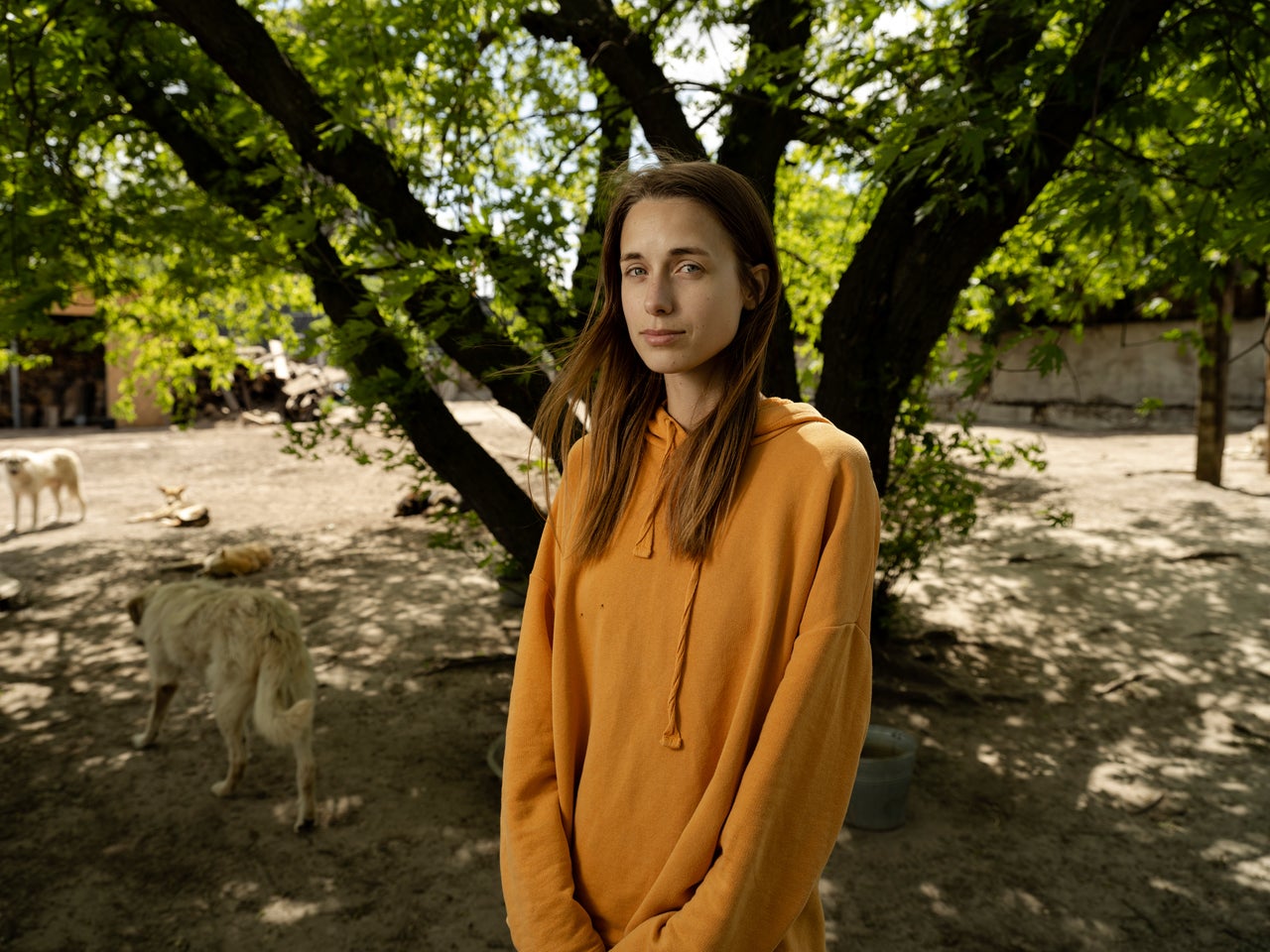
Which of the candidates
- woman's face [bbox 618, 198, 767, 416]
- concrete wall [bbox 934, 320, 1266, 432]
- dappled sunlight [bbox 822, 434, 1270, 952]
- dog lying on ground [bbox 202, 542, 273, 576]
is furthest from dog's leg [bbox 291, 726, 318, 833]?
concrete wall [bbox 934, 320, 1266, 432]

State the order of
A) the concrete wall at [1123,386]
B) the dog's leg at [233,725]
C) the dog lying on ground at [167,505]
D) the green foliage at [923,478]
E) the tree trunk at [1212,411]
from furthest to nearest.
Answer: the concrete wall at [1123,386]
the dog lying on ground at [167,505]
the tree trunk at [1212,411]
the green foliage at [923,478]
the dog's leg at [233,725]

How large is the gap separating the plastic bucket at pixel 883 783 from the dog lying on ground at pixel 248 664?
8.61 feet

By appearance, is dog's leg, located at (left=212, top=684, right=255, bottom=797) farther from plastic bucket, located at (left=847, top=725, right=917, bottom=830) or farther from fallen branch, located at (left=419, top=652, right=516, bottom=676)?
plastic bucket, located at (left=847, top=725, right=917, bottom=830)

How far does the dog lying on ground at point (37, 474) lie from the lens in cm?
1041

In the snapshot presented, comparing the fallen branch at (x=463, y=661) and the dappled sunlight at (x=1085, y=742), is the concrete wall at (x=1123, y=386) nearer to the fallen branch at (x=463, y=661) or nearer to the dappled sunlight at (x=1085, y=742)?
the dappled sunlight at (x=1085, y=742)

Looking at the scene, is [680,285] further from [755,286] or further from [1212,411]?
[1212,411]

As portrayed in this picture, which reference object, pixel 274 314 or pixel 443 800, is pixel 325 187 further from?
pixel 274 314

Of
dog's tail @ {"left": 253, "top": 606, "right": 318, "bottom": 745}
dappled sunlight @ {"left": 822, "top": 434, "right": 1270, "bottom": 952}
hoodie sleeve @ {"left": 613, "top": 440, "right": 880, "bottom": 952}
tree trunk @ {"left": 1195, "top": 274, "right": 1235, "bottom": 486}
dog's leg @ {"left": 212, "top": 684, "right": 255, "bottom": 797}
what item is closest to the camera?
hoodie sleeve @ {"left": 613, "top": 440, "right": 880, "bottom": 952}

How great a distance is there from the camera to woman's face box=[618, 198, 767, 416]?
1399mm

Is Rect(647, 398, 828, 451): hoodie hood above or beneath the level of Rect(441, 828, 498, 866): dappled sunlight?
above

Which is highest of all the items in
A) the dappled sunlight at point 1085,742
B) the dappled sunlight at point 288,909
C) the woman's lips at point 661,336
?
the woman's lips at point 661,336

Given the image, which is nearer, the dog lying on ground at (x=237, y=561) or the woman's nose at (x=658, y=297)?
the woman's nose at (x=658, y=297)

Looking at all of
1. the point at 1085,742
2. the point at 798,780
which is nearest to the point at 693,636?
the point at 798,780

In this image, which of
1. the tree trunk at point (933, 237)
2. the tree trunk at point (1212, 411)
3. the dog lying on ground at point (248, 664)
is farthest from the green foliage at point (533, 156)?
the tree trunk at point (1212, 411)
